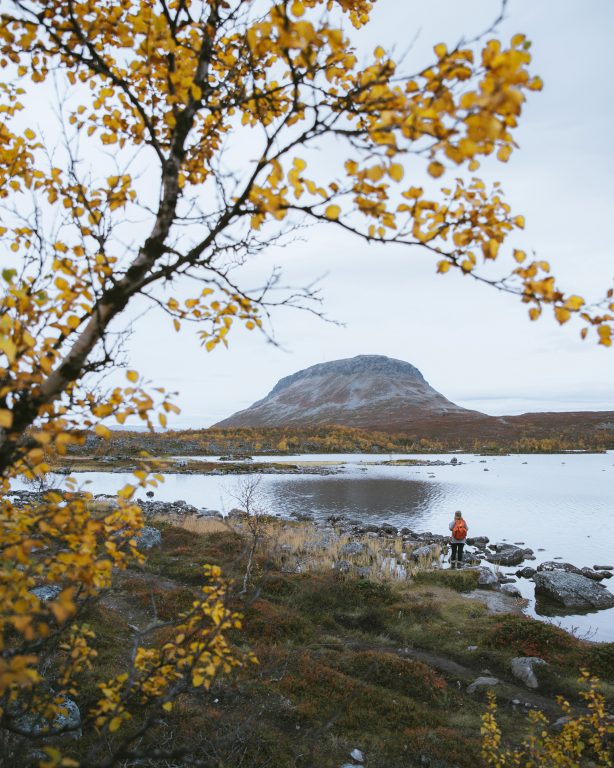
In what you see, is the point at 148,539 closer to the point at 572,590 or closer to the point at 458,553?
the point at 458,553

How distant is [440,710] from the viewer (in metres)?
8.91

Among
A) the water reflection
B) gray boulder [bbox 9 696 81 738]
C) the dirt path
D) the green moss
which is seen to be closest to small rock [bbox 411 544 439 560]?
the green moss

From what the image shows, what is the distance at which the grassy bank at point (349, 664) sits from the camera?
7.26 meters

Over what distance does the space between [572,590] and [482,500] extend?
2097 centimetres

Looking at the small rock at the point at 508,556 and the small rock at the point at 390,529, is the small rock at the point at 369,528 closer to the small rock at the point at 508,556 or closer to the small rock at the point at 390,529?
the small rock at the point at 390,529

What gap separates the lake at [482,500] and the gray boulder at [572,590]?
1.52ft

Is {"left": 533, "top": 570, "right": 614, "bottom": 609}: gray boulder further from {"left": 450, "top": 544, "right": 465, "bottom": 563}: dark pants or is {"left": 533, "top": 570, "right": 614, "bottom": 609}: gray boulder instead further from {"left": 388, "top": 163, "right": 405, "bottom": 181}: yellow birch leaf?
{"left": 388, "top": 163, "right": 405, "bottom": 181}: yellow birch leaf

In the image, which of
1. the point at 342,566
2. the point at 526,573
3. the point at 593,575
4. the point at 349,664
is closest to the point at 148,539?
the point at 342,566

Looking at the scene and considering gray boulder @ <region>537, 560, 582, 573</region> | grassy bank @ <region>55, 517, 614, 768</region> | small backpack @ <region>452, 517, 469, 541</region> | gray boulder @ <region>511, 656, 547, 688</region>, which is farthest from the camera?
A: small backpack @ <region>452, 517, 469, 541</region>

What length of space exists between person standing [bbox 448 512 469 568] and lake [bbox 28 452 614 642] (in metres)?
2.00

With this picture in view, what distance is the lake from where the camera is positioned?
73.6 ft

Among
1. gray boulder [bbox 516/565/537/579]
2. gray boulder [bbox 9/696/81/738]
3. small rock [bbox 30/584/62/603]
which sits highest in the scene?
small rock [bbox 30/584/62/603]

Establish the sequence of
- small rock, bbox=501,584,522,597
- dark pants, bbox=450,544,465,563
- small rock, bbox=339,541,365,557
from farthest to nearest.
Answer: dark pants, bbox=450,544,465,563 < small rock, bbox=339,541,365,557 < small rock, bbox=501,584,522,597

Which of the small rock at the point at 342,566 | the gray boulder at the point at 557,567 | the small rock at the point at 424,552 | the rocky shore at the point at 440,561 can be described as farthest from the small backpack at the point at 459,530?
the small rock at the point at 342,566
